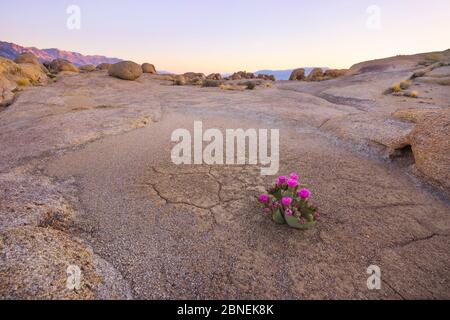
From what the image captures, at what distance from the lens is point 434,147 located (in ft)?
14.0

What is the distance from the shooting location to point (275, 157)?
520 cm

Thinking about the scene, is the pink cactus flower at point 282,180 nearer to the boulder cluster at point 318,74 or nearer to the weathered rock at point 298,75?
the boulder cluster at point 318,74

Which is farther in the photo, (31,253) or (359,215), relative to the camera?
(359,215)

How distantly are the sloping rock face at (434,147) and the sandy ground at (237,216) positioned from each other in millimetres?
216

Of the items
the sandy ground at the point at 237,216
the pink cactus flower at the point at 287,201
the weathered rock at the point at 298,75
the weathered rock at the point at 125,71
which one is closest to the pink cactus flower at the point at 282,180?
the pink cactus flower at the point at 287,201

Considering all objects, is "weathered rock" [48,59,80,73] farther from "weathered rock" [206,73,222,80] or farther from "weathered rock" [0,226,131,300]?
"weathered rock" [0,226,131,300]

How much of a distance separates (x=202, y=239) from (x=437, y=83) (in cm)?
1839

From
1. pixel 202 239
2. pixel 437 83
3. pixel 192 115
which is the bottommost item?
pixel 202 239

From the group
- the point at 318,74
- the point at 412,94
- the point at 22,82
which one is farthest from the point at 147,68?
the point at 412,94

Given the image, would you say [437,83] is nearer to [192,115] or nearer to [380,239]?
[192,115]

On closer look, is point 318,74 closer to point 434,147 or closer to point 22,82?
point 22,82

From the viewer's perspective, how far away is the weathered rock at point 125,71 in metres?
20.3

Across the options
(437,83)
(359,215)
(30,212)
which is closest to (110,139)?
(30,212)
